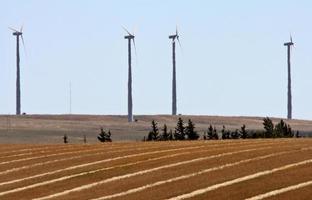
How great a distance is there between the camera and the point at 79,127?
4700 inches

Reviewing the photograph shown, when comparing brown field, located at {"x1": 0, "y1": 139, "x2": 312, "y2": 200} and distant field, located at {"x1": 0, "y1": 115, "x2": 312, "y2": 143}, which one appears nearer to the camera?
brown field, located at {"x1": 0, "y1": 139, "x2": 312, "y2": 200}

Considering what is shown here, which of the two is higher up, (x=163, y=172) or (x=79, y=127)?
(x=79, y=127)

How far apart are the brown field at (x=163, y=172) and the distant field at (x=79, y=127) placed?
44.3m

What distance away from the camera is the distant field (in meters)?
91.9

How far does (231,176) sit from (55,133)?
246ft

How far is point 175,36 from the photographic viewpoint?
131000mm

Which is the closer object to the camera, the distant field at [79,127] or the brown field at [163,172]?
the brown field at [163,172]

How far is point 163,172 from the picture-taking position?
3059 centimetres

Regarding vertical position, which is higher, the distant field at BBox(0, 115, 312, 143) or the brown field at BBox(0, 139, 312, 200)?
the distant field at BBox(0, 115, 312, 143)

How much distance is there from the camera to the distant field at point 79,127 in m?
91.9

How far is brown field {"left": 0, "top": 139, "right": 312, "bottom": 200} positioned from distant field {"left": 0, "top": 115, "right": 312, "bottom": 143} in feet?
145

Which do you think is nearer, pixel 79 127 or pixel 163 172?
pixel 163 172

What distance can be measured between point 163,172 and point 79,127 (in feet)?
293

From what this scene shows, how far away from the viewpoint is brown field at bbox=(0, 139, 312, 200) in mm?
26219
